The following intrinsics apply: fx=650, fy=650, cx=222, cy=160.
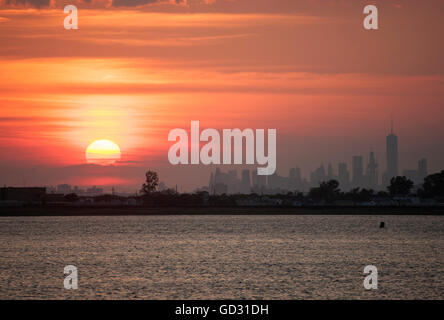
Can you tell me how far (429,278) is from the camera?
208ft

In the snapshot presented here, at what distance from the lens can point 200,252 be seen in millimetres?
96188

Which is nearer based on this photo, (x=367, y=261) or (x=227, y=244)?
(x=367, y=261)

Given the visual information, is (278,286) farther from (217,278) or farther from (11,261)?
(11,261)

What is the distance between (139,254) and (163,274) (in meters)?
27.2

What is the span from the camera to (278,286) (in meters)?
57.3

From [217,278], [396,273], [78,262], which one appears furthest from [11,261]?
[396,273]
